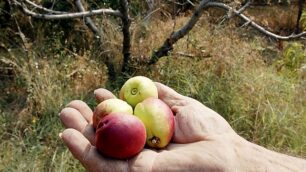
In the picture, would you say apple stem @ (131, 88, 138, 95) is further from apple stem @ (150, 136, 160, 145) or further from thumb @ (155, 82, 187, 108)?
apple stem @ (150, 136, 160, 145)

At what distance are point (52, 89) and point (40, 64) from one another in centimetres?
36

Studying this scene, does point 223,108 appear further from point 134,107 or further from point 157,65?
point 134,107

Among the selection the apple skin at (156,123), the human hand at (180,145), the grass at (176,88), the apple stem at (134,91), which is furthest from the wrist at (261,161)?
the grass at (176,88)

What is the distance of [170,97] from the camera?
2229mm

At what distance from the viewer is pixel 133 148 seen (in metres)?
1.76

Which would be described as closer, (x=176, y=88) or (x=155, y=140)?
(x=155, y=140)

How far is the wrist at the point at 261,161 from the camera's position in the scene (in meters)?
1.78

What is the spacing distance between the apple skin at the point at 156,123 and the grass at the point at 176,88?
102 centimetres

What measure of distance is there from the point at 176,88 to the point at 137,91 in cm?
135

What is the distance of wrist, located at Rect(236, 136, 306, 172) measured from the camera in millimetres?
1780

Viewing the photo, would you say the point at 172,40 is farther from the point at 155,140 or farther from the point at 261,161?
the point at 261,161

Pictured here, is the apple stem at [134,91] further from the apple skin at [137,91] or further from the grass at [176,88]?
the grass at [176,88]

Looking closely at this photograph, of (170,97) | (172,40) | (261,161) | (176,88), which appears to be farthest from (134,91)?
(172,40)

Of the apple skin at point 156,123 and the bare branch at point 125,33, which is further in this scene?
the bare branch at point 125,33
